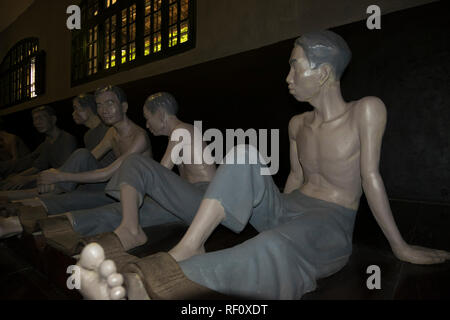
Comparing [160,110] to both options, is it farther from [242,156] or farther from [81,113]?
[81,113]

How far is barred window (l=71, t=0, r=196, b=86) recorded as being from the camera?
4.65m

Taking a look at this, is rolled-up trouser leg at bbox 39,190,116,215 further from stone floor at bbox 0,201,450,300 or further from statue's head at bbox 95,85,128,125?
statue's head at bbox 95,85,128,125

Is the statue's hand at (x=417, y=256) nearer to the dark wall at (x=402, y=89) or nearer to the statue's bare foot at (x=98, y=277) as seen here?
the dark wall at (x=402, y=89)

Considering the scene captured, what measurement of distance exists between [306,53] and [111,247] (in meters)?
1.25

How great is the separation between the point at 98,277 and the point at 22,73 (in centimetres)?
1086

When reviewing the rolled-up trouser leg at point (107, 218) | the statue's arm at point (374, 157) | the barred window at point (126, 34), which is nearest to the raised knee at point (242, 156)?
the statue's arm at point (374, 157)

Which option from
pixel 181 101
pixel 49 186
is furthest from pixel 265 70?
pixel 49 186

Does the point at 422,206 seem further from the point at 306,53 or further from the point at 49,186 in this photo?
the point at 49,186

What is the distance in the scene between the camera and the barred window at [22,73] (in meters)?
8.73

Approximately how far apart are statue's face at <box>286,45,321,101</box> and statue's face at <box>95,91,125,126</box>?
5.27ft

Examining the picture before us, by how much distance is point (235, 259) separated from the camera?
1065mm

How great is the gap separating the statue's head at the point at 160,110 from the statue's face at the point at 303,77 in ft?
3.13

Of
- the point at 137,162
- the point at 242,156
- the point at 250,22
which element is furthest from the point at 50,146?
the point at 242,156

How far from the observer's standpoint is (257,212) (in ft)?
4.63
